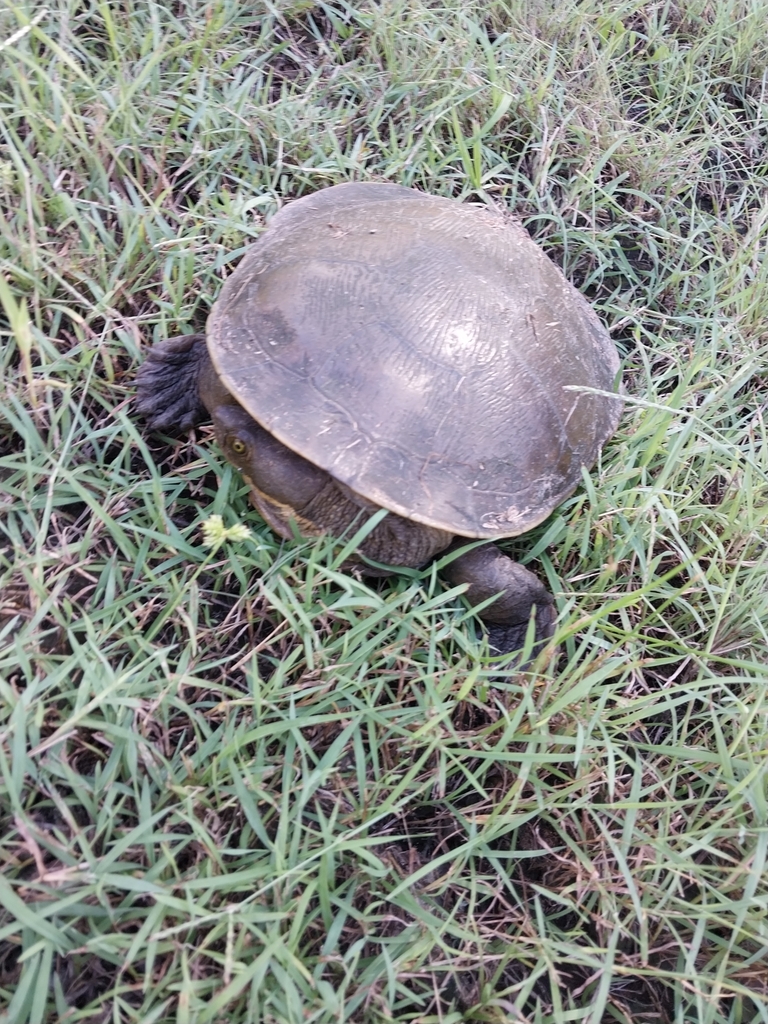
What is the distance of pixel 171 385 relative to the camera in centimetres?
198

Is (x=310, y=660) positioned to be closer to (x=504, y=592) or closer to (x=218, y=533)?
(x=218, y=533)

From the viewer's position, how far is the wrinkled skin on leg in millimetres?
1815

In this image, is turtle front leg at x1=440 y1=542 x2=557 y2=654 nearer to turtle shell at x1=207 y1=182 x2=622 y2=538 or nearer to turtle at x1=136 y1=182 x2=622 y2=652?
turtle at x1=136 y1=182 x2=622 y2=652

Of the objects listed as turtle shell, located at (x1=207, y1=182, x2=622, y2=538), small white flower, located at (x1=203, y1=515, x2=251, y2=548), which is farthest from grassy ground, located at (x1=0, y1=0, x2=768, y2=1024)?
turtle shell, located at (x1=207, y1=182, x2=622, y2=538)

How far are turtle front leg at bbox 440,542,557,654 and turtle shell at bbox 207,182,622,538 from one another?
110mm

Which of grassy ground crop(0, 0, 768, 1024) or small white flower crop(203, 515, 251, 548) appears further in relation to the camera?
small white flower crop(203, 515, 251, 548)

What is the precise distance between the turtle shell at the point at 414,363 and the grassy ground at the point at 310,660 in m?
0.25

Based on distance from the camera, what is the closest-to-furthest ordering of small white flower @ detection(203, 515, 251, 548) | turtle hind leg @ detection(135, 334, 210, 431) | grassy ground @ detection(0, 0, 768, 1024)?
grassy ground @ detection(0, 0, 768, 1024) < small white flower @ detection(203, 515, 251, 548) < turtle hind leg @ detection(135, 334, 210, 431)

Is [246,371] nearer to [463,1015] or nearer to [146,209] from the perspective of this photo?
[146,209]

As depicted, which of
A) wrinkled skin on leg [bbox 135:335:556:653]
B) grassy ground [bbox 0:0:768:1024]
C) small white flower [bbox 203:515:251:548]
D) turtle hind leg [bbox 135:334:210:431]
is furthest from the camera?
turtle hind leg [bbox 135:334:210:431]

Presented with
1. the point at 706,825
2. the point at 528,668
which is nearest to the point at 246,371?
the point at 528,668

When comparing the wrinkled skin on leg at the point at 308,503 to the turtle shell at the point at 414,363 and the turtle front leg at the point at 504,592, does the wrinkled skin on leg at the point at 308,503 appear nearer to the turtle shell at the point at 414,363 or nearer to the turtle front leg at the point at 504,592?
the turtle front leg at the point at 504,592

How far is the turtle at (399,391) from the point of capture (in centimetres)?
173

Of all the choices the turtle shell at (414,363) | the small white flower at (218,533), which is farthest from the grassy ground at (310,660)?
the turtle shell at (414,363)
